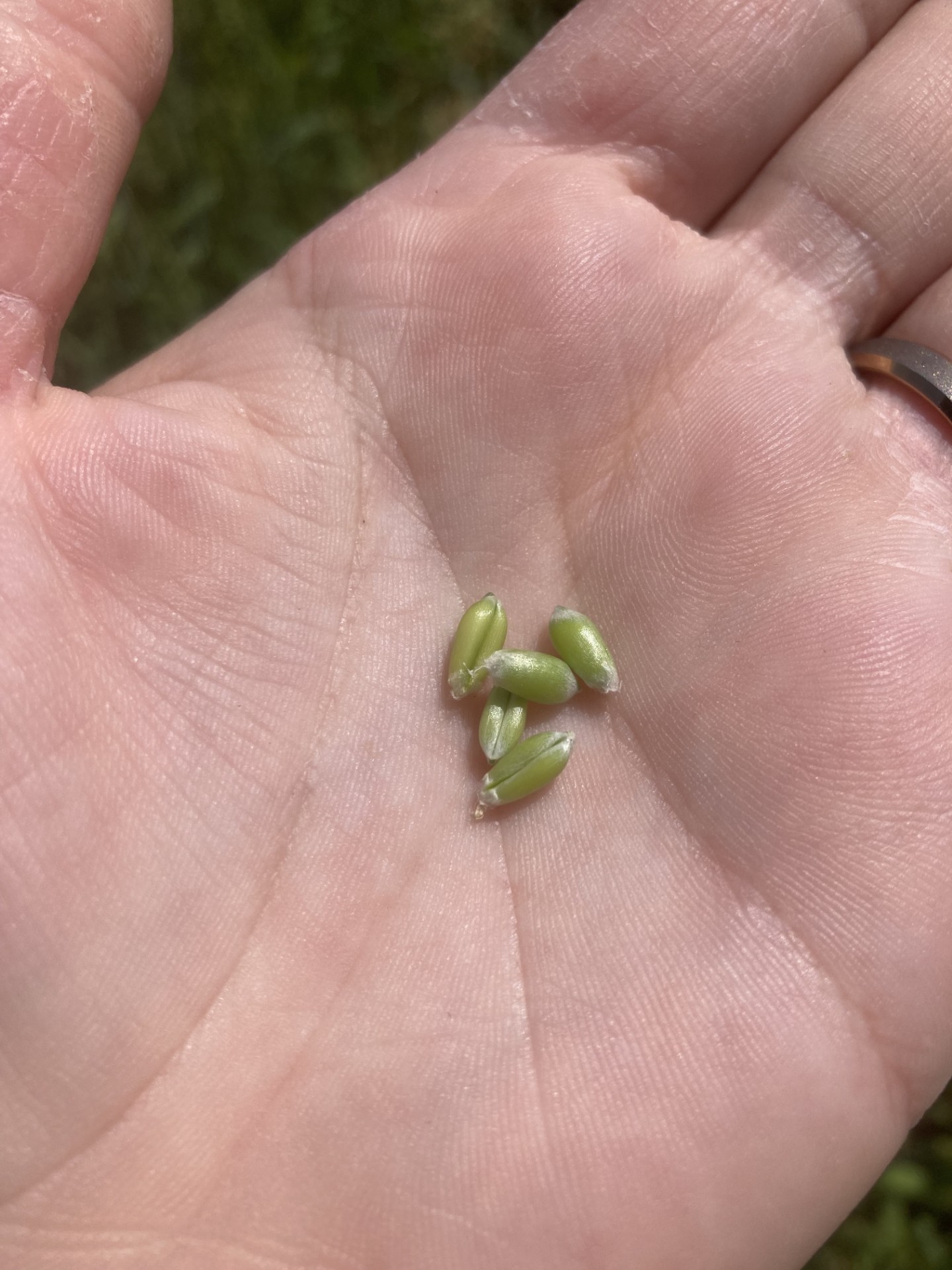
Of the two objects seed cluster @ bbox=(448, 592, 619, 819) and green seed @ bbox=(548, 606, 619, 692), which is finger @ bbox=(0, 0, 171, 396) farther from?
green seed @ bbox=(548, 606, 619, 692)

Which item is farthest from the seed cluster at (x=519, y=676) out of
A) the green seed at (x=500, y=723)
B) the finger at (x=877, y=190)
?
the finger at (x=877, y=190)

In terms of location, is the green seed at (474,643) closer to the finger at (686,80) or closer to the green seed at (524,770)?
the green seed at (524,770)

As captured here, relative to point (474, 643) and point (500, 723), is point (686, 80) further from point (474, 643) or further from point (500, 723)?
point (500, 723)

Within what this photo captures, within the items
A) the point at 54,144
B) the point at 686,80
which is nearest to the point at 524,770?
the point at 54,144

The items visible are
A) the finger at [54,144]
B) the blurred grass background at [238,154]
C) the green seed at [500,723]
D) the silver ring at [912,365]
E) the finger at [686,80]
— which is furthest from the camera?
the blurred grass background at [238,154]

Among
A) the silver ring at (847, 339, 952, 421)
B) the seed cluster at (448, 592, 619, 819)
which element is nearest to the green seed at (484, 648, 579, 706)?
the seed cluster at (448, 592, 619, 819)

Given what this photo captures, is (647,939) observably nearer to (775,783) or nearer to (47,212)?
(775,783)

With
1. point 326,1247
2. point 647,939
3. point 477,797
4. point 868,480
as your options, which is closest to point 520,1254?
point 326,1247

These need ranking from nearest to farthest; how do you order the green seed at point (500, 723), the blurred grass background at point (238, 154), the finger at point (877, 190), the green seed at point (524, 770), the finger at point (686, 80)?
the green seed at point (524, 770), the green seed at point (500, 723), the finger at point (877, 190), the finger at point (686, 80), the blurred grass background at point (238, 154)
